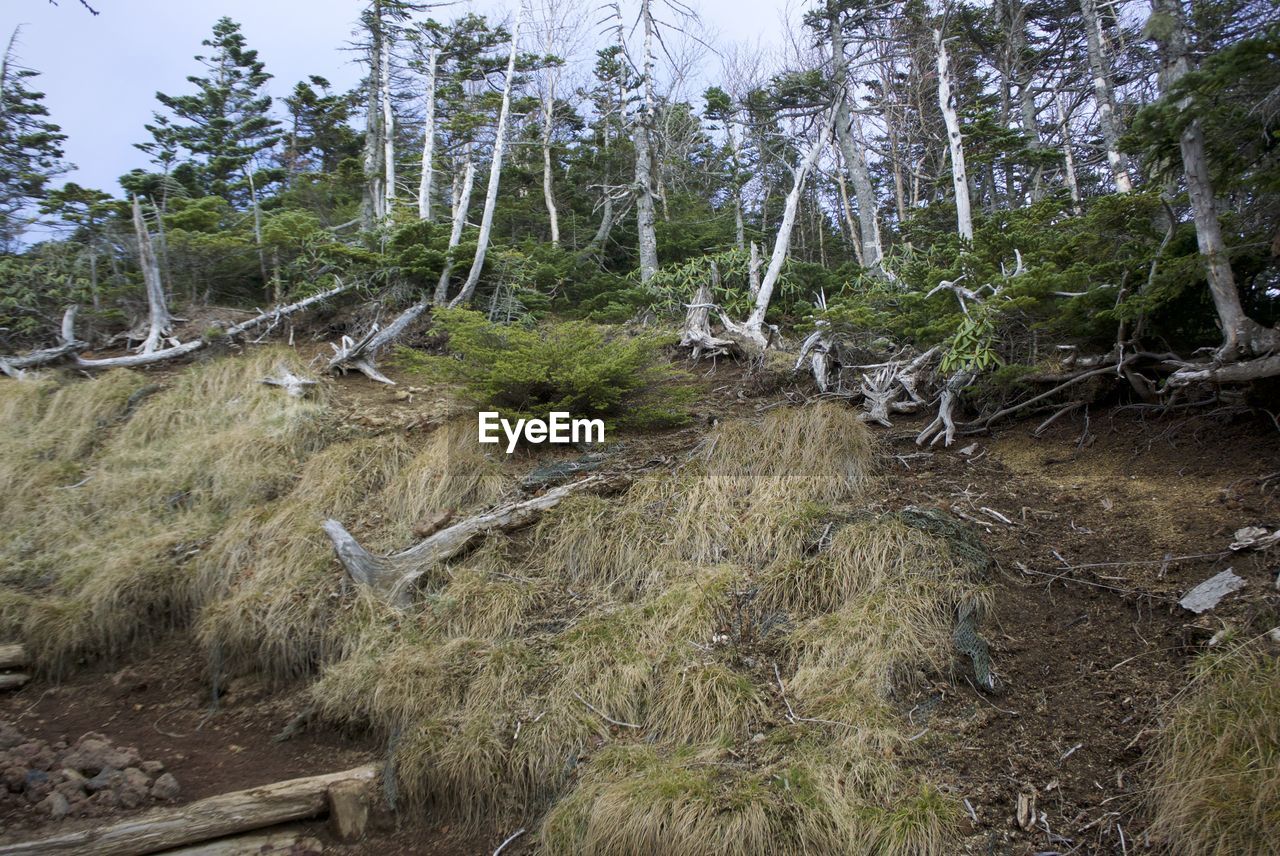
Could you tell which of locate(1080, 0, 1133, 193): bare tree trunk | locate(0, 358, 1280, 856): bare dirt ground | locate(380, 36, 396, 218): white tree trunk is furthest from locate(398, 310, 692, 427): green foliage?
locate(380, 36, 396, 218): white tree trunk

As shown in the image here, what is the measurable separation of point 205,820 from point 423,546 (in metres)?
2.21

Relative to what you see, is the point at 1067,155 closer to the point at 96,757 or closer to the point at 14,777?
the point at 96,757

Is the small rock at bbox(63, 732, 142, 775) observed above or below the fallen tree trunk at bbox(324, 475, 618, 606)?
below

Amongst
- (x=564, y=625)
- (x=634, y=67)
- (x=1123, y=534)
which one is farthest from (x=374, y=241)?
(x=1123, y=534)

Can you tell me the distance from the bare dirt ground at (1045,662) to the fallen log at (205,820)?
7.5 inches

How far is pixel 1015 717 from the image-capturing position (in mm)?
3635

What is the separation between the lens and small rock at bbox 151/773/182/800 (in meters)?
4.03

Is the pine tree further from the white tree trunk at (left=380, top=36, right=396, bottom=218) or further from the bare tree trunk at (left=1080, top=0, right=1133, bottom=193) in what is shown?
the bare tree trunk at (left=1080, top=0, right=1133, bottom=193)

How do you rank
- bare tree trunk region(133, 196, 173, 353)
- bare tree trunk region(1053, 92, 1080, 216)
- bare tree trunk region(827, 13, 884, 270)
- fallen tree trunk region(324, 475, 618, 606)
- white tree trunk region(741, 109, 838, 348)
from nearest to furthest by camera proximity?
fallen tree trunk region(324, 475, 618, 606)
white tree trunk region(741, 109, 838, 348)
bare tree trunk region(133, 196, 173, 353)
bare tree trunk region(1053, 92, 1080, 216)
bare tree trunk region(827, 13, 884, 270)

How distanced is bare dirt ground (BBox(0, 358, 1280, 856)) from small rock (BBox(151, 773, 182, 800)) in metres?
0.07

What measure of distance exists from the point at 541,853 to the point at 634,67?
39.5 feet

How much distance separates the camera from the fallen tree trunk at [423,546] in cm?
535

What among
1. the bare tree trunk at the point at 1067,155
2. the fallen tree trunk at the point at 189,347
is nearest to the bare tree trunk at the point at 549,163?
the fallen tree trunk at the point at 189,347

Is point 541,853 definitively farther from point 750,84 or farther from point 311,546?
point 750,84
